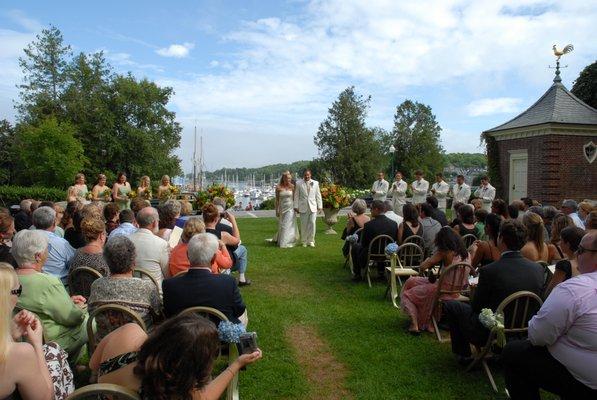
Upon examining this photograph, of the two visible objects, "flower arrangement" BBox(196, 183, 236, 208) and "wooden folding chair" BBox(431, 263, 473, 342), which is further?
"flower arrangement" BBox(196, 183, 236, 208)

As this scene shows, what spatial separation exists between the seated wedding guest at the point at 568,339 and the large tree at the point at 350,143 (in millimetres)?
54051

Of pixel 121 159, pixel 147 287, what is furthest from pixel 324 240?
pixel 121 159

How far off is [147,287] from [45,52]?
165ft

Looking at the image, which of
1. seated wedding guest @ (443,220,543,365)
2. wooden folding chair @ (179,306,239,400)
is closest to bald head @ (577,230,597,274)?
seated wedding guest @ (443,220,543,365)

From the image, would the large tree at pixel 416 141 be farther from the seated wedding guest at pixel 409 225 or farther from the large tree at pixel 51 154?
the seated wedding guest at pixel 409 225

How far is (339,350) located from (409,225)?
3204mm

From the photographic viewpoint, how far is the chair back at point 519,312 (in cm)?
424

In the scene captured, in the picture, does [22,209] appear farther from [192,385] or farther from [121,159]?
[121,159]

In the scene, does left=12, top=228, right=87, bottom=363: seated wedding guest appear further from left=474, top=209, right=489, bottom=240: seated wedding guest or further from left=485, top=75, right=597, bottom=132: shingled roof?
left=485, top=75, right=597, bottom=132: shingled roof

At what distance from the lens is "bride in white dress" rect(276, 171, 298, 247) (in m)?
12.8

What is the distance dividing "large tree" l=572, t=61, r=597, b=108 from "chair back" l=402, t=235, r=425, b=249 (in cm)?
3111

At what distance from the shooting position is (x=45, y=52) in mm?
46000

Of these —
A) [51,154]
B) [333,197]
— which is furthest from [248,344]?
[51,154]

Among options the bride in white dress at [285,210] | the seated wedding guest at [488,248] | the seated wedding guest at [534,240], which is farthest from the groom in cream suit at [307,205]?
the seated wedding guest at [534,240]
